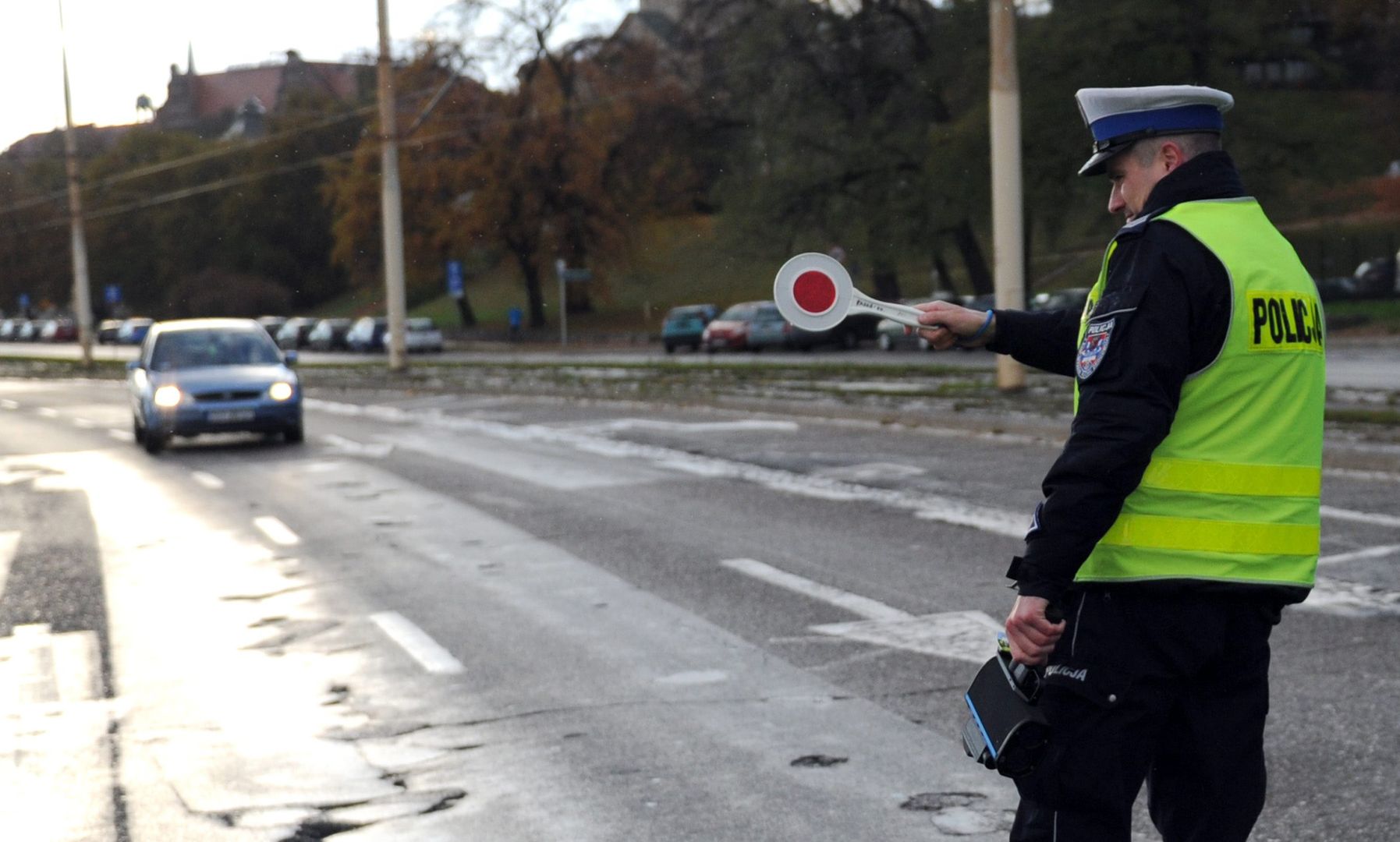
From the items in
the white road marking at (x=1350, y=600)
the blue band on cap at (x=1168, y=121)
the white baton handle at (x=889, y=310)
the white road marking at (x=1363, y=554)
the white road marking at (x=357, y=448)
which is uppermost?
the blue band on cap at (x=1168, y=121)

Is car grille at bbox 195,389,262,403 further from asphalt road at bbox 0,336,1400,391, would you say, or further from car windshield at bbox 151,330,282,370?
asphalt road at bbox 0,336,1400,391

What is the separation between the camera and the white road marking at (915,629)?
7449mm

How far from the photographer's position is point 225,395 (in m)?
19.3

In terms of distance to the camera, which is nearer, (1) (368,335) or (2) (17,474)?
(2) (17,474)

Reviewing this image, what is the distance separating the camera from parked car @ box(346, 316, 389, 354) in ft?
221

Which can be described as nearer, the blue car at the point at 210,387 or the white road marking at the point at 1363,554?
the white road marking at the point at 1363,554

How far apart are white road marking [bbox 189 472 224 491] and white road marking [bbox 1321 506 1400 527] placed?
9380mm

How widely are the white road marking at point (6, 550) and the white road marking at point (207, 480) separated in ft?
9.18

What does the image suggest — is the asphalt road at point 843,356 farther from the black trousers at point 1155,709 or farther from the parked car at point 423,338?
the black trousers at point 1155,709

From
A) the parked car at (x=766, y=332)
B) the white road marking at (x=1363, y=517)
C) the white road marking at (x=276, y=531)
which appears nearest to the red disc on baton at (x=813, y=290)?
the white road marking at (x=1363, y=517)

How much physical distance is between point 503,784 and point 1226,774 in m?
2.86

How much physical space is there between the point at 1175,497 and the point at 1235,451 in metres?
0.14

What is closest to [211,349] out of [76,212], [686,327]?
[686,327]

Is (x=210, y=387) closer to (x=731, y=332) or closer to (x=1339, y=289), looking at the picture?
(x=731, y=332)
